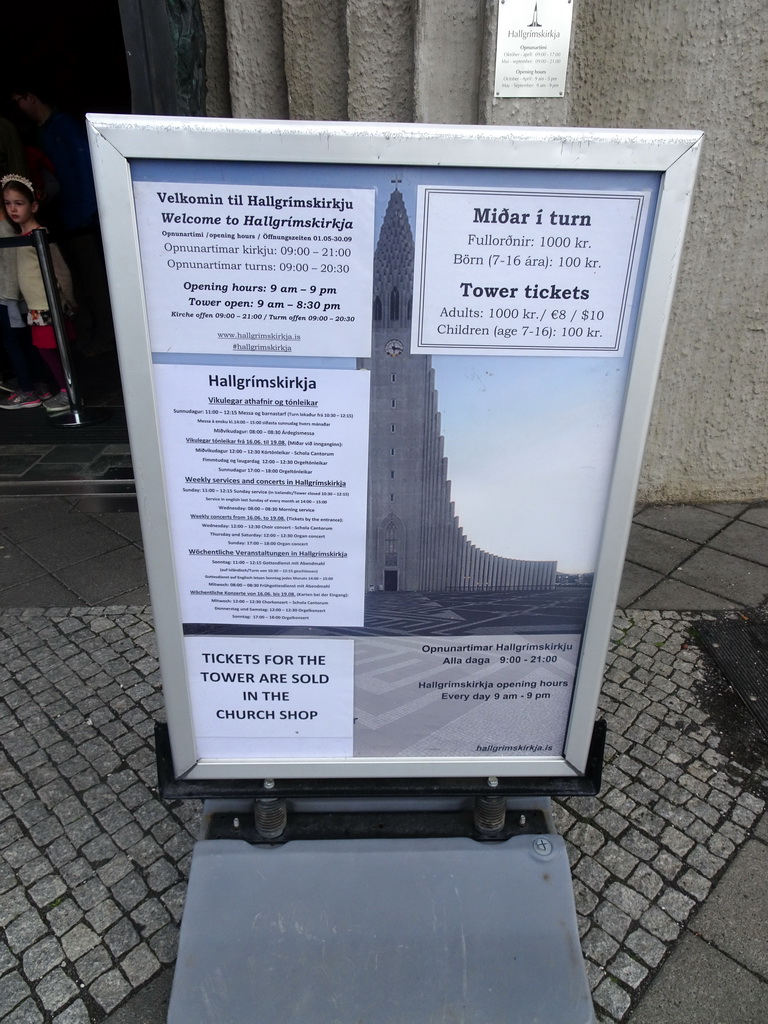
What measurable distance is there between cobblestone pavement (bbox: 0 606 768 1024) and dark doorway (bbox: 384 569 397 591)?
1.40 metres

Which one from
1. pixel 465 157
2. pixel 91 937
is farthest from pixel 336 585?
pixel 91 937

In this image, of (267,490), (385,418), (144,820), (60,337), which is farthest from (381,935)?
(60,337)

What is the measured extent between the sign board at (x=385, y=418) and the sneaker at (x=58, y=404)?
543cm

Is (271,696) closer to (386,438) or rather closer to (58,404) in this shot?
(386,438)

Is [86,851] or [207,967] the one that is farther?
[86,851]

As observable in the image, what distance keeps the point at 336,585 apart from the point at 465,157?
0.96 meters

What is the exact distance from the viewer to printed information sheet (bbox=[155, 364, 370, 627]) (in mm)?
1504

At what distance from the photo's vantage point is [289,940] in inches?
74.3

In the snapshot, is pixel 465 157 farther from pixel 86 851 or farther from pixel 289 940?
pixel 86 851

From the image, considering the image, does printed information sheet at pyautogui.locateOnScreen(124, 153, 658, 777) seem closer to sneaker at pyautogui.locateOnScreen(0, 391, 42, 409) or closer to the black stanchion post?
the black stanchion post

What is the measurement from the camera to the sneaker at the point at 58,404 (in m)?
6.46

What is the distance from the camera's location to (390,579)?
1703mm

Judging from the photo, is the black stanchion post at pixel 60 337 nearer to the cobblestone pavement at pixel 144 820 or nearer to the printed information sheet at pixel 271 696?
the cobblestone pavement at pixel 144 820

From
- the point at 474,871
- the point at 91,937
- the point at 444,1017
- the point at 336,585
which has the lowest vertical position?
the point at 91,937
